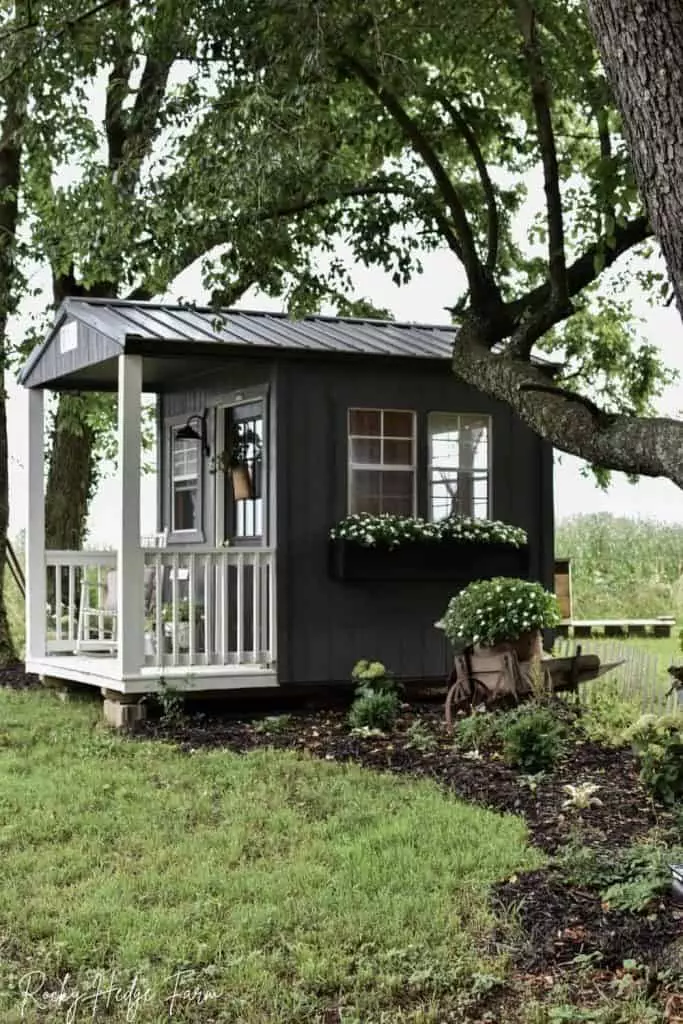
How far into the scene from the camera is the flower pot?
36.3 ft

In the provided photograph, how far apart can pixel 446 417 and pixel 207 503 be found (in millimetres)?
2355

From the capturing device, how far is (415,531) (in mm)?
Answer: 10523

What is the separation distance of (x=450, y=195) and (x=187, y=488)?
4926 millimetres

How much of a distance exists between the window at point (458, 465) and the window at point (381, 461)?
0.74ft

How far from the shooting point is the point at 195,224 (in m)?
9.48

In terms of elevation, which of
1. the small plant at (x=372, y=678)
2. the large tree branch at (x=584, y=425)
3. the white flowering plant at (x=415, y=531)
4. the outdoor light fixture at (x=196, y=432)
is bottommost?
the small plant at (x=372, y=678)

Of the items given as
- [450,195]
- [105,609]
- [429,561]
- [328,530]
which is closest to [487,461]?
[429,561]

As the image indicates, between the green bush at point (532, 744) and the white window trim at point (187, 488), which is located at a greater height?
the white window trim at point (187, 488)

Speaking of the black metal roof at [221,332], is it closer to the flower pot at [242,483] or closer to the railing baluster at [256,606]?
the flower pot at [242,483]

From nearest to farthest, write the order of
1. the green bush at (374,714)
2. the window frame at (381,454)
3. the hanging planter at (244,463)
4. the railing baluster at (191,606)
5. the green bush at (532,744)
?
the green bush at (532,744)
the green bush at (374,714)
the railing baluster at (191,606)
the window frame at (381,454)
the hanging planter at (244,463)

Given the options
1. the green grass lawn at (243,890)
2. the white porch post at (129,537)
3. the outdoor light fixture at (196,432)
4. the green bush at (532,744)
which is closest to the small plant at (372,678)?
the white porch post at (129,537)

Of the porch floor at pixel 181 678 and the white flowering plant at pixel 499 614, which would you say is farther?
the porch floor at pixel 181 678

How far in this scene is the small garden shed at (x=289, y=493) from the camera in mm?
10031

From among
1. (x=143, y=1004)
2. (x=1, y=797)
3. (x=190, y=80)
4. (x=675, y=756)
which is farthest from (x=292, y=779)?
(x=190, y=80)
